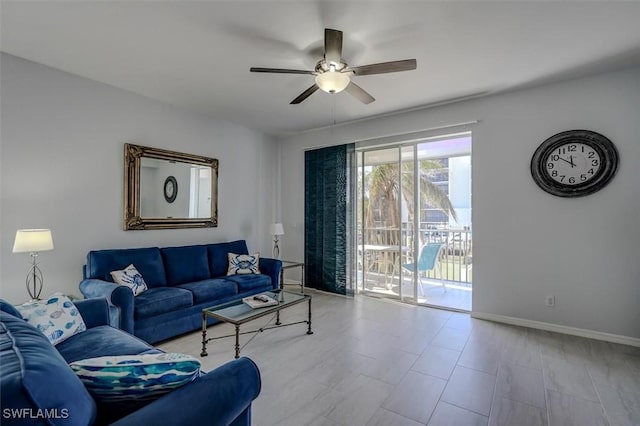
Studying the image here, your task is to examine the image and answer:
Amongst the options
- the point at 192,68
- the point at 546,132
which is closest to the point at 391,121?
the point at 546,132

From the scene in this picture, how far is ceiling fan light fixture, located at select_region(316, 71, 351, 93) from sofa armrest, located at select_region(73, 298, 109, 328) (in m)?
2.46

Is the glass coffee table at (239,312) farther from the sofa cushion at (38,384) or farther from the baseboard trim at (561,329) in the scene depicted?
the baseboard trim at (561,329)

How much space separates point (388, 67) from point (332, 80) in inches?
17.4

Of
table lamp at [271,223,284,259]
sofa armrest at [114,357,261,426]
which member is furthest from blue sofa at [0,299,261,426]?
table lamp at [271,223,284,259]

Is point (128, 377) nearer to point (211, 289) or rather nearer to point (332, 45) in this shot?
point (332, 45)

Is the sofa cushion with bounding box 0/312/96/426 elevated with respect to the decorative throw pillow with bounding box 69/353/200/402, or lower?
elevated

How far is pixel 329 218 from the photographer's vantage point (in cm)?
489

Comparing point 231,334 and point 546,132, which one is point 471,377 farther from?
point 546,132

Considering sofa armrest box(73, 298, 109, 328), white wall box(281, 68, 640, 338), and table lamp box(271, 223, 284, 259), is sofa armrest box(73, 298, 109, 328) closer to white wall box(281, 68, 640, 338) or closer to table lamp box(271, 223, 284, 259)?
table lamp box(271, 223, 284, 259)

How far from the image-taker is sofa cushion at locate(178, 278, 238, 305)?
10.6 ft

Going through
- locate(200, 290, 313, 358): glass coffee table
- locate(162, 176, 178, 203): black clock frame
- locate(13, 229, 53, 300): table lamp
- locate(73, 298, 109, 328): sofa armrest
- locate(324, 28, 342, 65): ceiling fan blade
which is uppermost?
locate(324, 28, 342, 65): ceiling fan blade

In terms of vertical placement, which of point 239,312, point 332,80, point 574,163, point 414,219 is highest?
point 332,80

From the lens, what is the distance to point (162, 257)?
11.7 feet

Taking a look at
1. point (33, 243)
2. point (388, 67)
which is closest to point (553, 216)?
point (388, 67)
